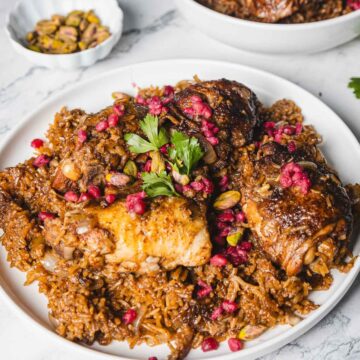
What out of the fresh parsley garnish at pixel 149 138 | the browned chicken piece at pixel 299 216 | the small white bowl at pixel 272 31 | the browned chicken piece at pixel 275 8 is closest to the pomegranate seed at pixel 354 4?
the small white bowl at pixel 272 31

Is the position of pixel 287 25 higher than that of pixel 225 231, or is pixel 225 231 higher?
pixel 287 25

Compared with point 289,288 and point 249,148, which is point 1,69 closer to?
point 249,148

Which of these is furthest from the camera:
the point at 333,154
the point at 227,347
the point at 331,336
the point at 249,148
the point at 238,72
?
the point at 238,72

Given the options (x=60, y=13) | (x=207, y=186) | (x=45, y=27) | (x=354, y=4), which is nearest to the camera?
(x=207, y=186)

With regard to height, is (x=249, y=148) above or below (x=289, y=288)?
above

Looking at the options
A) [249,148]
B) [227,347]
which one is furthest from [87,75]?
[227,347]

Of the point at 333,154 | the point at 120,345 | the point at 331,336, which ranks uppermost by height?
the point at 120,345

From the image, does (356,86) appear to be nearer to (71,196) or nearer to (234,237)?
(234,237)

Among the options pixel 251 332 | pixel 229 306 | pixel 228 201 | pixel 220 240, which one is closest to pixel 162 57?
pixel 228 201
